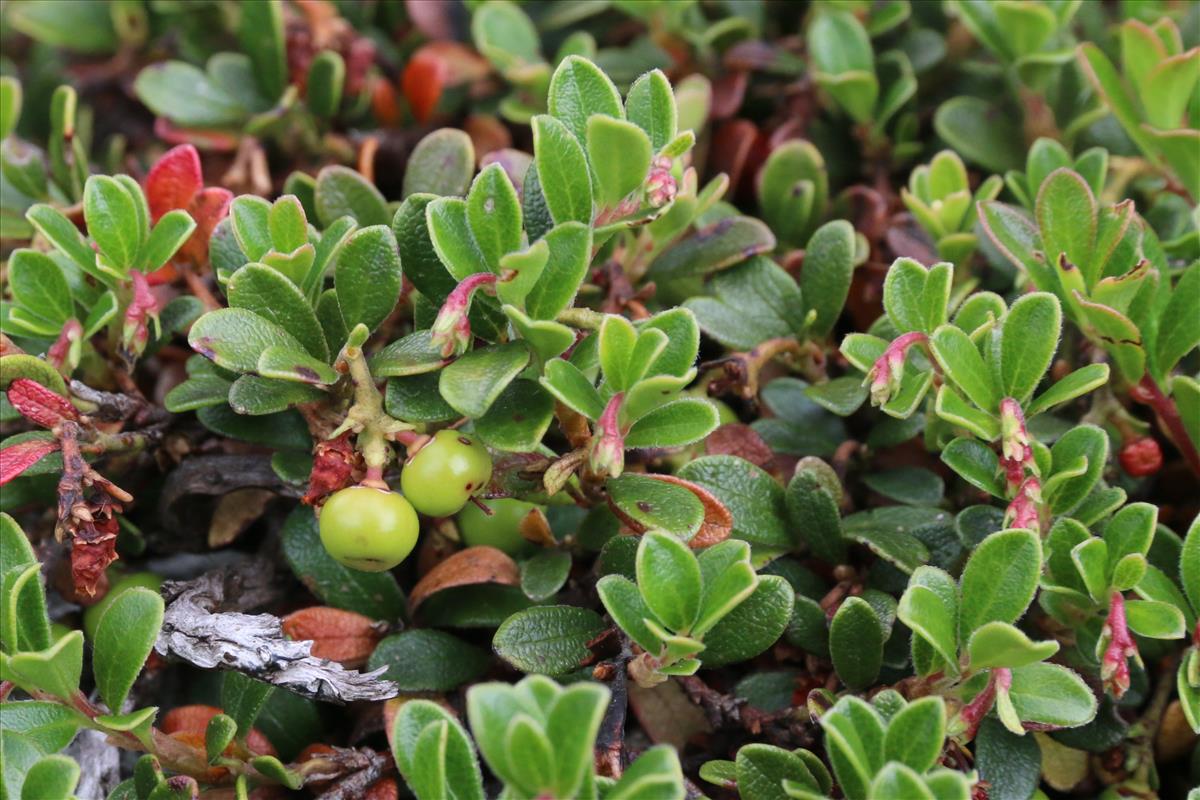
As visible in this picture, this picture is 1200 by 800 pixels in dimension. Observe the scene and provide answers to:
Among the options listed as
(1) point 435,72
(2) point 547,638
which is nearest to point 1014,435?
(2) point 547,638

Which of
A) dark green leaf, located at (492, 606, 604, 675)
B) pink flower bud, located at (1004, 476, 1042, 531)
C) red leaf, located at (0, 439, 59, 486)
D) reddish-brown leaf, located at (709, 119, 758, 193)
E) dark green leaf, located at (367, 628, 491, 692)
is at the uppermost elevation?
reddish-brown leaf, located at (709, 119, 758, 193)

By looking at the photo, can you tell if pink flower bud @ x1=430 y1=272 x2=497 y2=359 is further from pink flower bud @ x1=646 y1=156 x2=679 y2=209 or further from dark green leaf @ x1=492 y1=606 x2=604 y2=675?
dark green leaf @ x1=492 y1=606 x2=604 y2=675

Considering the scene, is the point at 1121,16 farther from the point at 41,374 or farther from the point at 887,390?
the point at 41,374

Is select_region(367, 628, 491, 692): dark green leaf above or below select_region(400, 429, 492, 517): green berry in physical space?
below

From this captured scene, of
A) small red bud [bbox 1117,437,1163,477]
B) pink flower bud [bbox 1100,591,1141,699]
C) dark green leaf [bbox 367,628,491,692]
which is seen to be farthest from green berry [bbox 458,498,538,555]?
small red bud [bbox 1117,437,1163,477]

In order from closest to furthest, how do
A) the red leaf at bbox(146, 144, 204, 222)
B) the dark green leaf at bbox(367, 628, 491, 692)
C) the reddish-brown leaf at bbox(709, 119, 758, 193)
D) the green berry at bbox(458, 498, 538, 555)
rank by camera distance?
the dark green leaf at bbox(367, 628, 491, 692)
the green berry at bbox(458, 498, 538, 555)
the red leaf at bbox(146, 144, 204, 222)
the reddish-brown leaf at bbox(709, 119, 758, 193)

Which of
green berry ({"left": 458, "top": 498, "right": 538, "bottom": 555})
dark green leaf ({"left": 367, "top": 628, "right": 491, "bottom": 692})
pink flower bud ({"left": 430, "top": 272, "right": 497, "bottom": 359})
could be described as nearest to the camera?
pink flower bud ({"left": 430, "top": 272, "right": 497, "bottom": 359})
